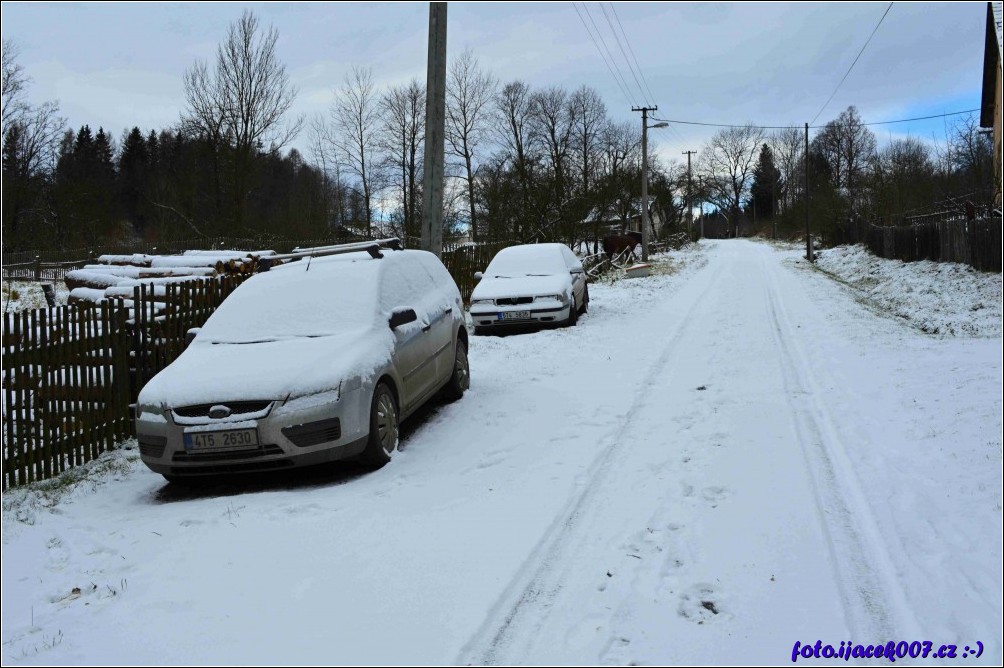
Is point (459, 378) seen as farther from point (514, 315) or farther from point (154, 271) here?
point (154, 271)

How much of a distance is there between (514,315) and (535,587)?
9915 mm

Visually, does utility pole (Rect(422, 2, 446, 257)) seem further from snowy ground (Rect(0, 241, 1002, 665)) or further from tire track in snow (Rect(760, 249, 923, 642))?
tire track in snow (Rect(760, 249, 923, 642))

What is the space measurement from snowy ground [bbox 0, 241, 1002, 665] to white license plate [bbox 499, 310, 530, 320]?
544 cm

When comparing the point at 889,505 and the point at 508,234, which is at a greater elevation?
the point at 508,234

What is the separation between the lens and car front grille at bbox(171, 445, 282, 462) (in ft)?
17.5

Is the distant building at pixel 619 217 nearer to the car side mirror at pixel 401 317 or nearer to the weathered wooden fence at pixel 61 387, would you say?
the car side mirror at pixel 401 317

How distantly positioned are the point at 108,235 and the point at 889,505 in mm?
65366

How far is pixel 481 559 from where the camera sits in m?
4.06

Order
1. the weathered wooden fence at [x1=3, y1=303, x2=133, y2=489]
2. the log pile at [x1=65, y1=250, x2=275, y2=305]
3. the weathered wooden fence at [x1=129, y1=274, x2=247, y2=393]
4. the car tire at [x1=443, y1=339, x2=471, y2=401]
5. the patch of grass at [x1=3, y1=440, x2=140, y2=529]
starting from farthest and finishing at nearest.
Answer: the log pile at [x1=65, y1=250, x2=275, y2=305], the car tire at [x1=443, y1=339, x2=471, y2=401], the weathered wooden fence at [x1=129, y1=274, x2=247, y2=393], the weathered wooden fence at [x1=3, y1=303, x2=133, y2=489], the patch of grass at [x1=3, y1=440, x2=140, y2=529]

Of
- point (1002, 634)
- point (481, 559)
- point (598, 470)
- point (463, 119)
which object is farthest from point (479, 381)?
point (463, 119)

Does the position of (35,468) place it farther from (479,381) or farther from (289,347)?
(479,381)

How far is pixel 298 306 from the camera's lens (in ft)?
22.2

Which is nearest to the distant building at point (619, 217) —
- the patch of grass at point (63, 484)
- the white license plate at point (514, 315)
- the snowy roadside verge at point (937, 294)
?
the snowy roadside verge at point (937, 294)

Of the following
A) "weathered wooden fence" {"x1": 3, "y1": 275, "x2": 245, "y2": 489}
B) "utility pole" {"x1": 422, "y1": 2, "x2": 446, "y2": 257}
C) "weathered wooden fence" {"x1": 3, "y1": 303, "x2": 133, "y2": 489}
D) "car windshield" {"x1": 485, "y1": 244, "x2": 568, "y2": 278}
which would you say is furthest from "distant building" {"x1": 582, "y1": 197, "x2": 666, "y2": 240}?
"weathered wooden fence" {"x1": 3, "y1": 303, "x2": 133, "y2": 489}
